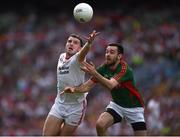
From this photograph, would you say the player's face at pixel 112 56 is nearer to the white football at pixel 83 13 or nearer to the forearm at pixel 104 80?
the forearm at pixel 104 80

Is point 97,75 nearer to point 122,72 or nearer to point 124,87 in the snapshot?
point 122,72

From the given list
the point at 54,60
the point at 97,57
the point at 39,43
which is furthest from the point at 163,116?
the point at 39,43

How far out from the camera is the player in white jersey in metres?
10.8

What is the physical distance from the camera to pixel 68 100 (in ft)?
35.8

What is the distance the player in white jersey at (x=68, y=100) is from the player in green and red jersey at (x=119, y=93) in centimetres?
28

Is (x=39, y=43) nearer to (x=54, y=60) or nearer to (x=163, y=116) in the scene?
(x=54, y=60)

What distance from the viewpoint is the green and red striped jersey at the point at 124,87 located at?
11.0m

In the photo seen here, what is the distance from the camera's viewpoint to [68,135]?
432 inches

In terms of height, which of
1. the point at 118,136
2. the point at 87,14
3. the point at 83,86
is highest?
the point at 87,14

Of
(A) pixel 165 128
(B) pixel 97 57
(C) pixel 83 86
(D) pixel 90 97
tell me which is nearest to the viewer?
(C) pixel 83 86

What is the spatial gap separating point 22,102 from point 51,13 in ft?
22.9

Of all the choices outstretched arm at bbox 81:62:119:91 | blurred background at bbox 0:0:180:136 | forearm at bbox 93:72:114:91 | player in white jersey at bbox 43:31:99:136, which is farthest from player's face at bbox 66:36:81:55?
blurred background at bbox 0:0:180:136

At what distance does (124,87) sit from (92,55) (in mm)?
10678

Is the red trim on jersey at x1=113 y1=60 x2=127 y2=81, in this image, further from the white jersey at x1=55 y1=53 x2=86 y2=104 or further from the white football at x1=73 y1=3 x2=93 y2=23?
the white football at x1=73 y1=3 x2=93 y2=23
